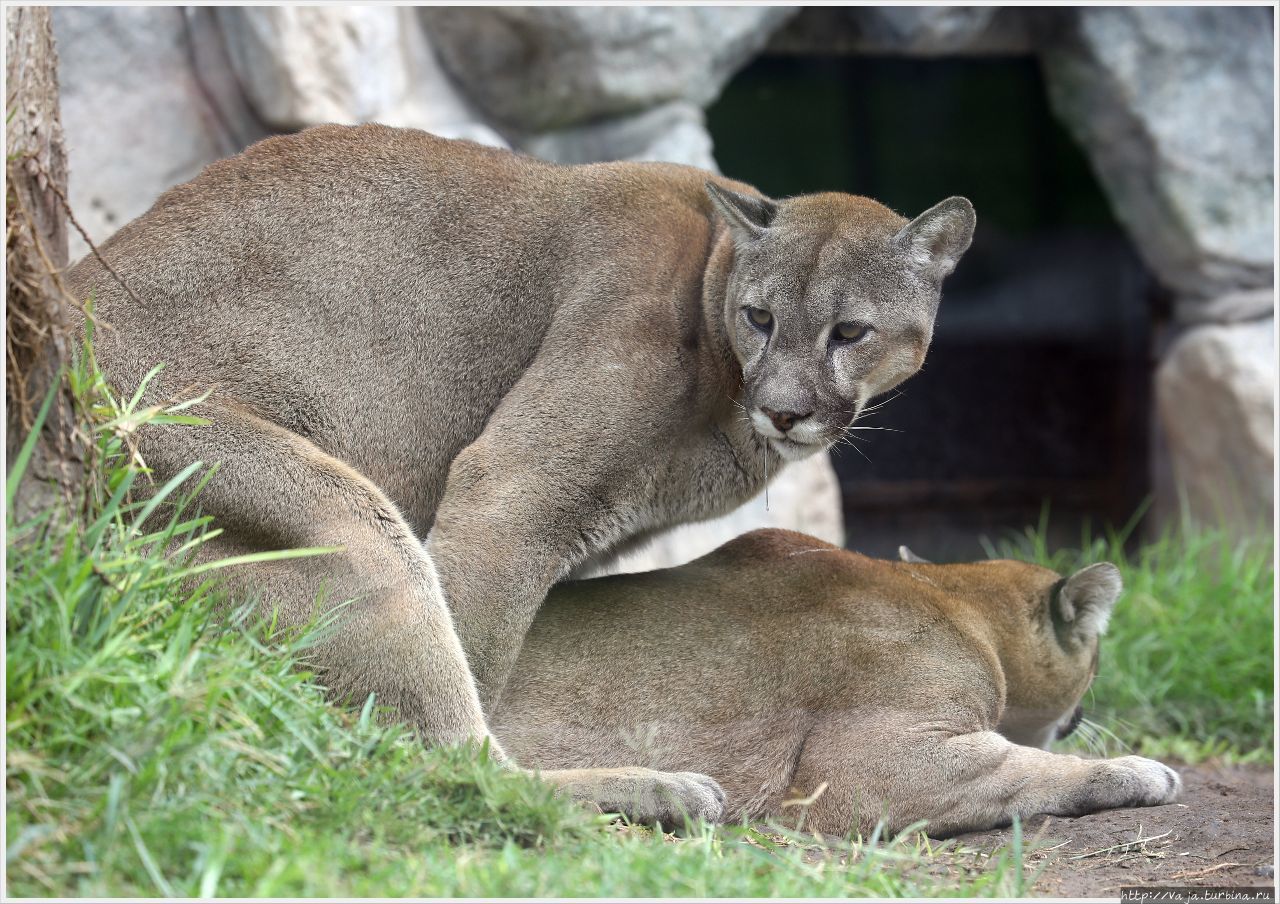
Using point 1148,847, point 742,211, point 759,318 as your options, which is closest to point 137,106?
point 742,211

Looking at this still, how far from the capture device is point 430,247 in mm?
4695

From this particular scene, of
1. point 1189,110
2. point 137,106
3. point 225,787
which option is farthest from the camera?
point 1189,110

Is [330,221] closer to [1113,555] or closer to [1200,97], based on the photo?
[1113,555]

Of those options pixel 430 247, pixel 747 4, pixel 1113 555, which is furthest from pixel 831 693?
pixel 747 4

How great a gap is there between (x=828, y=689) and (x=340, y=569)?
1645 millimetres

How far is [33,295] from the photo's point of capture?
3420 millimetres

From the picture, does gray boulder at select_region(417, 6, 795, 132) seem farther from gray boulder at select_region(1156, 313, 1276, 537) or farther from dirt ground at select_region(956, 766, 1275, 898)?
dirt ground at select_region(956, 766, 1275, 898)

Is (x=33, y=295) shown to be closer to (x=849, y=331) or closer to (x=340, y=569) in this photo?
(x=340, y=569)

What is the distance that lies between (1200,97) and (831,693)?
5.50 m

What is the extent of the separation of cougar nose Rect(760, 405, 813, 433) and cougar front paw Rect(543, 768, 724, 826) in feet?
3.71

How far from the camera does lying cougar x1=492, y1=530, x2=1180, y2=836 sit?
14.2 ft

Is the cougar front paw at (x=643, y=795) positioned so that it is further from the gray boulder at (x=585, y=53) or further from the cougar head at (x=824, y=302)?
the gray boulder at (x=585, y=53)

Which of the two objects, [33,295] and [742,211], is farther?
[742,211]

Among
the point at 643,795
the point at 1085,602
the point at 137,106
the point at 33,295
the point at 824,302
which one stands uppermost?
the point at 33,295
